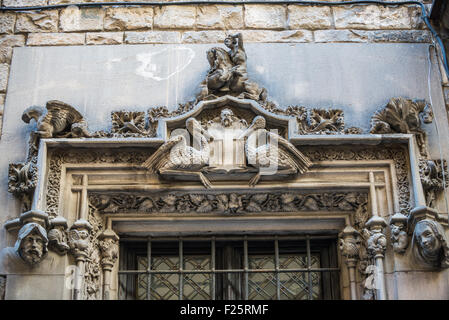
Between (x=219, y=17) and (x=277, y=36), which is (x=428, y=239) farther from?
(x=219, y=17)

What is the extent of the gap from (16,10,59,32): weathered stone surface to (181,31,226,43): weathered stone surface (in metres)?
1.17

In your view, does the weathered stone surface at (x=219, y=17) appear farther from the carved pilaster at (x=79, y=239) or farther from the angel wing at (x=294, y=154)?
the carved pilaster at (x=79, y=239)

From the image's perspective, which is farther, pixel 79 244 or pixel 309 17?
pixel 309 17

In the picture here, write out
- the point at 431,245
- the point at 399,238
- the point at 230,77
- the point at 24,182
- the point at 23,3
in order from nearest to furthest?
the point at 431,245
the point at 399,238
the point at 24,182
the point at 230,77
the point at 23,3

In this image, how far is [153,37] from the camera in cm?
773

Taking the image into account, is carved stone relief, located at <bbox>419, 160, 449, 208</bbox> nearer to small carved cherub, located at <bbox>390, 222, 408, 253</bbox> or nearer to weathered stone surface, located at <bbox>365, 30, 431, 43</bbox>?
small carved cherub, located at <bbox>390, 222, 408, 253</bbox>

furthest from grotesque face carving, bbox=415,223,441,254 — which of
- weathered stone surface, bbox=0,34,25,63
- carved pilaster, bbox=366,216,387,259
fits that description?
weathered stone surface, bbox=0,34,25,63

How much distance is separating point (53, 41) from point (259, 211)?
2.37 metres

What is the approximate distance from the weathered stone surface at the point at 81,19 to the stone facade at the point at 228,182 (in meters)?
0.57

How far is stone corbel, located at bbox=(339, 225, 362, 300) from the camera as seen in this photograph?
6828 millimetres

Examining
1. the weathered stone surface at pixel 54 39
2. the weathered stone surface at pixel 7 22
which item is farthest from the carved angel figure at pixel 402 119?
the weathered stone surface at pixel 7 22

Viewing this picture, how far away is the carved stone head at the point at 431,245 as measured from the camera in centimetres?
648

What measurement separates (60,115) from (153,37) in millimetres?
1211

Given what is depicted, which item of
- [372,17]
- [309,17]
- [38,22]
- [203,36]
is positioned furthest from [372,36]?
[38,22]
